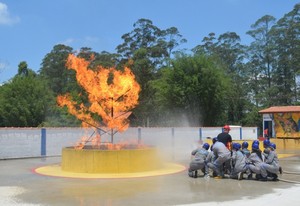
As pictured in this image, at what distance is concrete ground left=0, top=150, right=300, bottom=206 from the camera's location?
30.9 ft

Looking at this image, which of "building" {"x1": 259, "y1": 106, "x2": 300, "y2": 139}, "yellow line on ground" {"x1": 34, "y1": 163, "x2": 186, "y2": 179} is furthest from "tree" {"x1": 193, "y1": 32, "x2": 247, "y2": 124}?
"yellow line on ground" {"x1": 34, "y1": 163, "x2": 186, "y2": 179}

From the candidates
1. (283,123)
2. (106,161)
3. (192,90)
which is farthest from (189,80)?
(106,161)

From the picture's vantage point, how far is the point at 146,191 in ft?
35.5

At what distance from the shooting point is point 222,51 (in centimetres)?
6950

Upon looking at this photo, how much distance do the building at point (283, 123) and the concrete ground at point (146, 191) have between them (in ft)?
80.6

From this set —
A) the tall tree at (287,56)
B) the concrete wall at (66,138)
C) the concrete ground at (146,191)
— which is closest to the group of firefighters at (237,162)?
the concrete ground at (146,191)

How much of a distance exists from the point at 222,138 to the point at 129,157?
11.8ft

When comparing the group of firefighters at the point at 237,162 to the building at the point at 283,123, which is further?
the building at the point at 283,123

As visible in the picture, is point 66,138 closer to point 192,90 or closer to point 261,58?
point 192,90

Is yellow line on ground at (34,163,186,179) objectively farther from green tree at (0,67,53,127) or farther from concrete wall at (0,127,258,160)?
green tree at (0,67,53,127)

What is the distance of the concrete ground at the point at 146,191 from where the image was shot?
9.41 meters

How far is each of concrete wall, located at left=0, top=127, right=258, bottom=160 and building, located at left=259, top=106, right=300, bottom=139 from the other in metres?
8.21

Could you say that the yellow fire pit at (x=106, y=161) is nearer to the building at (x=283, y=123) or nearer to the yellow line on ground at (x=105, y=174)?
the yellow line on ground at (x=105, y=174)

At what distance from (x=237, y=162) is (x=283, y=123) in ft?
88.5
